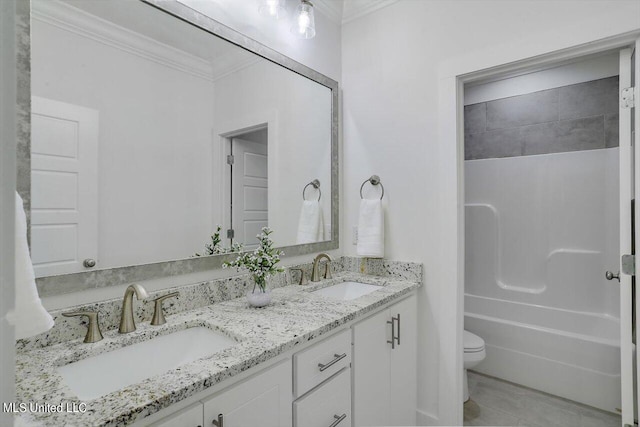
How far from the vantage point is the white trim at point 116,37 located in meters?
1.03

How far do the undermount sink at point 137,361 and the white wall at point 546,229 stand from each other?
2.62m

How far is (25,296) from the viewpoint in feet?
2.08

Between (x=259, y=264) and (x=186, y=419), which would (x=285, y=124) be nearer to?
(x=259, y=264)

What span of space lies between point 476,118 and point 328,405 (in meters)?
2.83

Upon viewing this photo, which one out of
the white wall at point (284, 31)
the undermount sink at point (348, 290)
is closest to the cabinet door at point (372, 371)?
the undermount sink at point (348, 290)

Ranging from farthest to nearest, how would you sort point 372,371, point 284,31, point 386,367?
point 284,31, point 386,367, point 372,371

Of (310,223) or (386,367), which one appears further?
(310,223)

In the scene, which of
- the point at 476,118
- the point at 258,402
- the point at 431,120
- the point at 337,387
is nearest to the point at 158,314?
the point at 258,402

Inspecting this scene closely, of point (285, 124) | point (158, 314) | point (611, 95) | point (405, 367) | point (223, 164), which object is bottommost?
point (405, 367)

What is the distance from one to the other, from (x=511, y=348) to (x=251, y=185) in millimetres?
2229

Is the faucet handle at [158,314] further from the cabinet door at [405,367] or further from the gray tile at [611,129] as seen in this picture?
the gray tile at [611,129]

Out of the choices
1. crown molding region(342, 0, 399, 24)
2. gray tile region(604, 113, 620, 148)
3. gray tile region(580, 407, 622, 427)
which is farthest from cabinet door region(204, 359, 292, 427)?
gray tile region(604, 113, 620, 148)

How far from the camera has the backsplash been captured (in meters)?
1.00

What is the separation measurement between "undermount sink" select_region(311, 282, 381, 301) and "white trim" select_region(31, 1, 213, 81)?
1.24m
